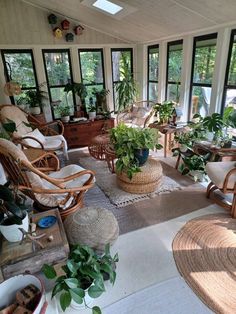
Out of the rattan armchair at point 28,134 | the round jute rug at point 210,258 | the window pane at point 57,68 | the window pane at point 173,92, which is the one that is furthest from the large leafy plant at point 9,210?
the window pane at point 57,68

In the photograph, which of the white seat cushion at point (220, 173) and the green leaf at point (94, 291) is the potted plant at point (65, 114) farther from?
the green leaf at point (94, 291)

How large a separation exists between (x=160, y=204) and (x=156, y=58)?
364 cm

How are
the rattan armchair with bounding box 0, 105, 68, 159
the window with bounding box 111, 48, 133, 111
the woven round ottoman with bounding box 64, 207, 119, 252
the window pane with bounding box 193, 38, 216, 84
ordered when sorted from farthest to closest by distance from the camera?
the window with bounding box 111, 48, 133, 111
the window pane with bounding box 193, 38, 216, 84
the rattan armchair with bounding box 0, 105, 68, 159
the woven round ottoman with bounding box 64, 207, 119, 252

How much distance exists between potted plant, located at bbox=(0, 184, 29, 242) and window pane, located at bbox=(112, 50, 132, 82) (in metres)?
4.65

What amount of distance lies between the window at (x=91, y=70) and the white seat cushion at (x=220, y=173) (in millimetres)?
3482

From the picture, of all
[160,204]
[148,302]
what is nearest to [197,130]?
[160,204]

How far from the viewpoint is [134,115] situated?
4.77m

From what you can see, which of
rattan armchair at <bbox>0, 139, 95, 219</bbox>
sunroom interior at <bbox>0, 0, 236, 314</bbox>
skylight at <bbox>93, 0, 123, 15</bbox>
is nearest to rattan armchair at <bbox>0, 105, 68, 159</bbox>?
sunroom interior at <bbox>0, 0, 236, 314</bbox>

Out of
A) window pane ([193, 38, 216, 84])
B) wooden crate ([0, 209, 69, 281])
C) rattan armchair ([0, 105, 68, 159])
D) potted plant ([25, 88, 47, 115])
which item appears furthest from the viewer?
potted plant ([25, 88, 47, 115])

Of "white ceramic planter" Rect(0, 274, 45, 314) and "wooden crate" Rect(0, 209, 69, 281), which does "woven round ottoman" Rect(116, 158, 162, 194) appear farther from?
"white ceramic planter" Rect(0, 274, 45, 314)

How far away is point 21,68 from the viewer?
4559mm

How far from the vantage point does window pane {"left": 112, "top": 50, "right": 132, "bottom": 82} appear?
5.32 meters

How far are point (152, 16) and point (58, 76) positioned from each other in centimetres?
238

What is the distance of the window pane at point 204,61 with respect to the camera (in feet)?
11.5
